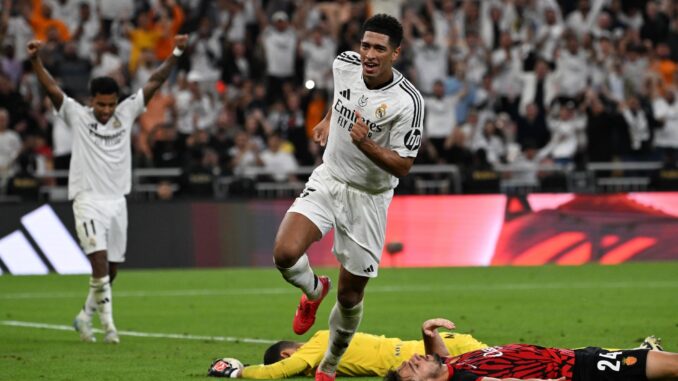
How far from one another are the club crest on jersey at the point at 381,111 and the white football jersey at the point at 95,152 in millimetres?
4848

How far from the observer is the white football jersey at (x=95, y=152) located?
559 inches

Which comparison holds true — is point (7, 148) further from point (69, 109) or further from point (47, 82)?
point (47, 82)

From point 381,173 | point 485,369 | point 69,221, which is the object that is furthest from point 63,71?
point 485,369

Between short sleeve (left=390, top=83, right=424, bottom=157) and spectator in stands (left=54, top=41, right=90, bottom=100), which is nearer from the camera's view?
short sleeve (left=390, top=83, right=424, bottom=157)

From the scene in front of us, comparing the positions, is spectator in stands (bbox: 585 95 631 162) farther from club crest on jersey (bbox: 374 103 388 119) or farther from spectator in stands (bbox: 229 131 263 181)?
club crest on jersey (bbox: 374 103 388 119)

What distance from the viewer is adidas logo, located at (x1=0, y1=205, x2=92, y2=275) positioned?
867 inches

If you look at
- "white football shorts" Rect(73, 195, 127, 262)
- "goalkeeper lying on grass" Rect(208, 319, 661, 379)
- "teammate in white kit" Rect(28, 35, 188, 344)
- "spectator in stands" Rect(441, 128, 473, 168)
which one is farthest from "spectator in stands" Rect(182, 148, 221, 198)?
"goalkeeper lying on grass" Rect(208, 319, 661, 379)

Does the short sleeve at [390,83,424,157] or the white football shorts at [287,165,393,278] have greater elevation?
the short sleeve at [390,83,424,157]

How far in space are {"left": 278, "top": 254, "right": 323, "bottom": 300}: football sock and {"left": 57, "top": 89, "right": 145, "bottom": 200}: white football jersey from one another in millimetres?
4215

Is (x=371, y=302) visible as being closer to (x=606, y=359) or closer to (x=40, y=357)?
(x=40, y=357)

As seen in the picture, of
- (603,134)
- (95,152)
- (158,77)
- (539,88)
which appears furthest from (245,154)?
(95,152)

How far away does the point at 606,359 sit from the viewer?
9.13 meters

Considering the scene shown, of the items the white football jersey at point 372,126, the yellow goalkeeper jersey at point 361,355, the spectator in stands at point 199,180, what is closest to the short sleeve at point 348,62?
the white football jersey at point 372,126

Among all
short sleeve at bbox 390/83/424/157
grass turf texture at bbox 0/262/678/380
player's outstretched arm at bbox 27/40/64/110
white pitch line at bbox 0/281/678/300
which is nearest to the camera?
short sleeve at bbox 390/83/424/157
